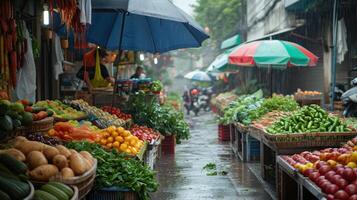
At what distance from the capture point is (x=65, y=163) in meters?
5.25

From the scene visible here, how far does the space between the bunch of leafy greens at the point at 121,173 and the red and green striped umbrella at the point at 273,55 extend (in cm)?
730

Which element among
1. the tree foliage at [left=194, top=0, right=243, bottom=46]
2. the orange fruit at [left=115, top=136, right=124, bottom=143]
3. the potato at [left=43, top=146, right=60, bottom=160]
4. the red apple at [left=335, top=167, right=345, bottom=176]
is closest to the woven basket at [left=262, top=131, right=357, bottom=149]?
the orange fruit at [left=115, top=136, right=124, bottom=143]

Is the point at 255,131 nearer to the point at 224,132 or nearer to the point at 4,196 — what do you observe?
the point at 224,132

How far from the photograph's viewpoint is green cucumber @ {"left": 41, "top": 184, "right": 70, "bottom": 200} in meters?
4.52

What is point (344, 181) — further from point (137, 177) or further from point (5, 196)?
point (5, 196)

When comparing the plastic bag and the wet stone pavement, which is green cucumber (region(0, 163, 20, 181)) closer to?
the wet stone pavement

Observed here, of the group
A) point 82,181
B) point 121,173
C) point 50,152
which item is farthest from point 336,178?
point 50,152

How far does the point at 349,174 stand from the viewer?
5.52 metres

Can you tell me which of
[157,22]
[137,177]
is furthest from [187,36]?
[137,177]

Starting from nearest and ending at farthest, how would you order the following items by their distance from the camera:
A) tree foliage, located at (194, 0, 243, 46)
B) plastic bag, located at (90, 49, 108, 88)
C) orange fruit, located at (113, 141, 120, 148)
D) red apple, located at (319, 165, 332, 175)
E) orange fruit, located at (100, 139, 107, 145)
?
red apple, located at (319, 165, 332, 175) < orange fruit, located at (113, 141, 120, 148) < orange fruit, located at (100, 139, 107, 145) < plastic bag, located at (90, 49, 108, 88) < tree foliage, located at (194, 0, 243, 46)

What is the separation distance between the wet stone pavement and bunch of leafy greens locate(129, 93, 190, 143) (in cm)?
66

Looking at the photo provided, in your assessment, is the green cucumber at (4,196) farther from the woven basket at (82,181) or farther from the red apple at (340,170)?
the red apple at (340,170)

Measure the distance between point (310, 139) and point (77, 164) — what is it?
4.39 meters

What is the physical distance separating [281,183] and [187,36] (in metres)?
5.24
